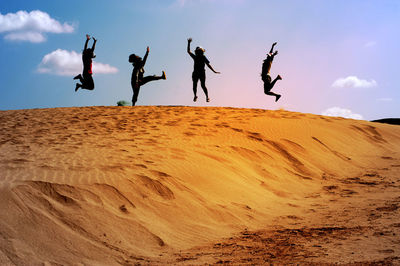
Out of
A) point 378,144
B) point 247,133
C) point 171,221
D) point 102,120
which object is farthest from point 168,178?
point 378,144

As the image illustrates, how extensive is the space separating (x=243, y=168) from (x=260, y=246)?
3131mm

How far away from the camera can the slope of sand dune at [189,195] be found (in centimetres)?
369

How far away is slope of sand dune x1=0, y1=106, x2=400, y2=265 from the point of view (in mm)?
3691

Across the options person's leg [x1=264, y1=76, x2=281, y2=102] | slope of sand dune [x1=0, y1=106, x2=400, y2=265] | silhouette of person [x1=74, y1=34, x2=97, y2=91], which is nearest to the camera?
slope of sand dune [x1=0, y1=106, x2=400, y2=265]

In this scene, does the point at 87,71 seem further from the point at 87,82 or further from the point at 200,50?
the point at 200,50

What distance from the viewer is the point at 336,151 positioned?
9.55 m

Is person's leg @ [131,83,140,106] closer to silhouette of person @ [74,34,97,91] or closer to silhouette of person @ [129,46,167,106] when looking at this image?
silhouette of person @ [129,46,167,106]

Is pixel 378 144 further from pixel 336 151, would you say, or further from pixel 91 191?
pixel 91 191

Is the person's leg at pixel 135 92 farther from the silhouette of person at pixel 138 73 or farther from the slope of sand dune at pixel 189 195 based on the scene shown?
the slope of sand dune at pixel 189 195

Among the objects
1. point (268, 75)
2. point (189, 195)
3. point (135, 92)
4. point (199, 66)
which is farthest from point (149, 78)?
point (189, 195)

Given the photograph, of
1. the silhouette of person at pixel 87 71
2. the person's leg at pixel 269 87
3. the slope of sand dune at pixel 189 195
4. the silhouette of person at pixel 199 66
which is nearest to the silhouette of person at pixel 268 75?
the person's leg at pixel 269 87

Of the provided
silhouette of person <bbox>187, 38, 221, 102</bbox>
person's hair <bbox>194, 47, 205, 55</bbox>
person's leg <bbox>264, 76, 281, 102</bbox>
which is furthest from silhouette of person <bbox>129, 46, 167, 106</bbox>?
person's leg <bbox>264, 76, 281, 102</bbox>

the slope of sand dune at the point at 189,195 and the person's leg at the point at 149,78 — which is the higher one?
the person's leg at the point at 149,78

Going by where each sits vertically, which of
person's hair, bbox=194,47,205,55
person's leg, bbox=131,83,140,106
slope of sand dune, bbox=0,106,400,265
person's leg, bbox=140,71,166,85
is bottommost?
slope of sand dune, bbox=0,106,400,265
